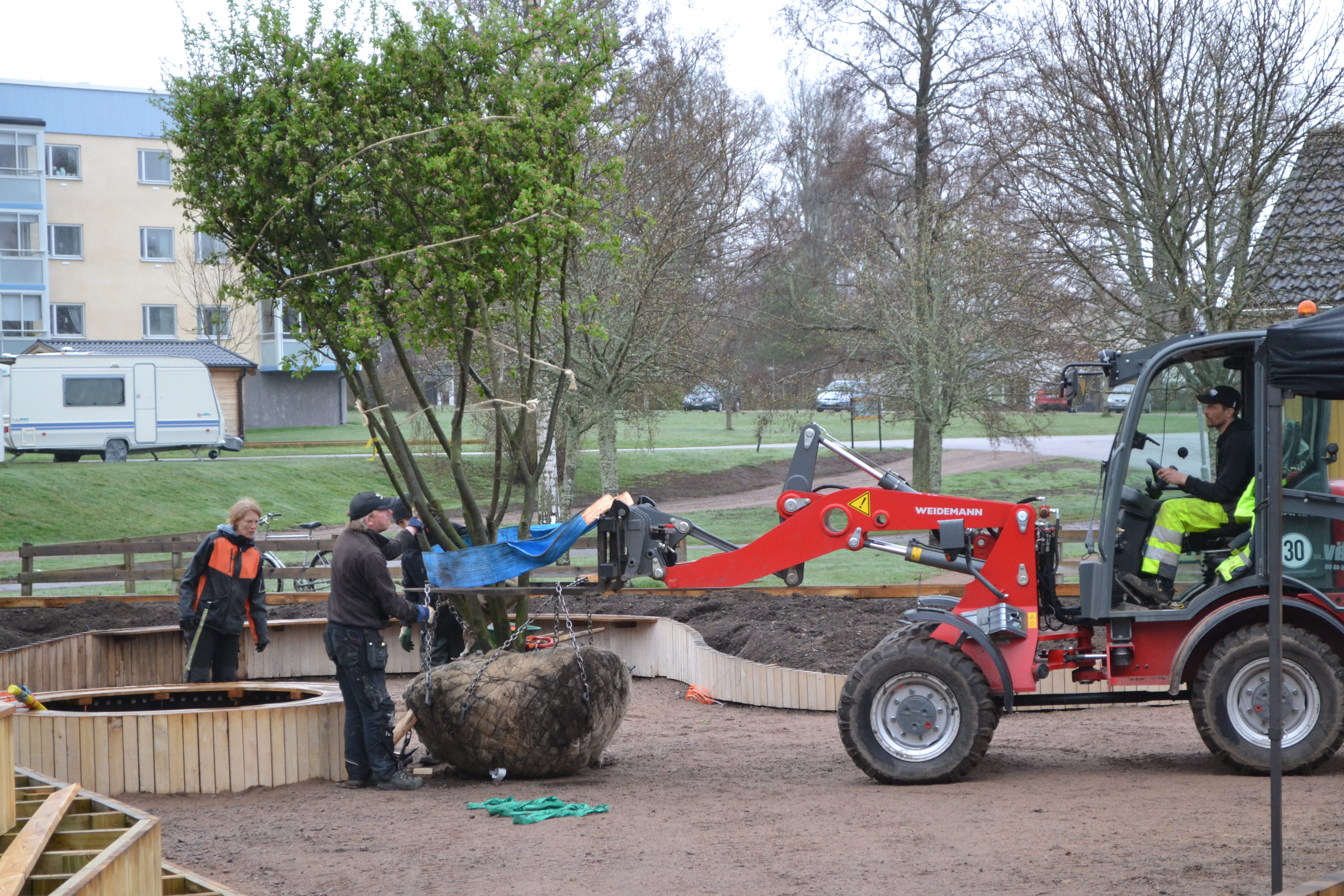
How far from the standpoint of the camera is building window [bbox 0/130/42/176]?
4362 cm

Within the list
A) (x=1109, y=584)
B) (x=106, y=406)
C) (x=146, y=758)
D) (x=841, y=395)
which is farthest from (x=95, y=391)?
(x=1109, y=584)

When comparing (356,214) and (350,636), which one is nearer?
(350,636)

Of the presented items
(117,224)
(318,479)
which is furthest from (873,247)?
(117,224)

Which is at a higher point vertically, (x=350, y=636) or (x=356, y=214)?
(x=356, y=214)

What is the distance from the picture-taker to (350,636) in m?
7.54

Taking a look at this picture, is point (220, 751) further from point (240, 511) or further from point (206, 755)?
point (240, 511)

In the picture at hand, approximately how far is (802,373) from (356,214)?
17.9m

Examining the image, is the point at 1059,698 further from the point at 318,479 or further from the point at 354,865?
the point at 318,479

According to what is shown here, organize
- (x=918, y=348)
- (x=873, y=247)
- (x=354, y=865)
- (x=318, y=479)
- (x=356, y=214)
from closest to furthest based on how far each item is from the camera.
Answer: (x=354, y=865) → (x=356, y=214) → (x=918, y=348) → (x=873, y=247) → (x=318, y=479)

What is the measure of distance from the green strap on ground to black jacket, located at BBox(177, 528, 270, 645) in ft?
10.2

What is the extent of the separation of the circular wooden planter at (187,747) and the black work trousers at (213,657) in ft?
4.29

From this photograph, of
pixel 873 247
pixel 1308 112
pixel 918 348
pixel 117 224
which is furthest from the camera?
pixel 117 224

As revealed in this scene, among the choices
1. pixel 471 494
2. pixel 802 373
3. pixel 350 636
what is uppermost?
pixel 802 373

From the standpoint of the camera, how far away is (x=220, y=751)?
745 cm
